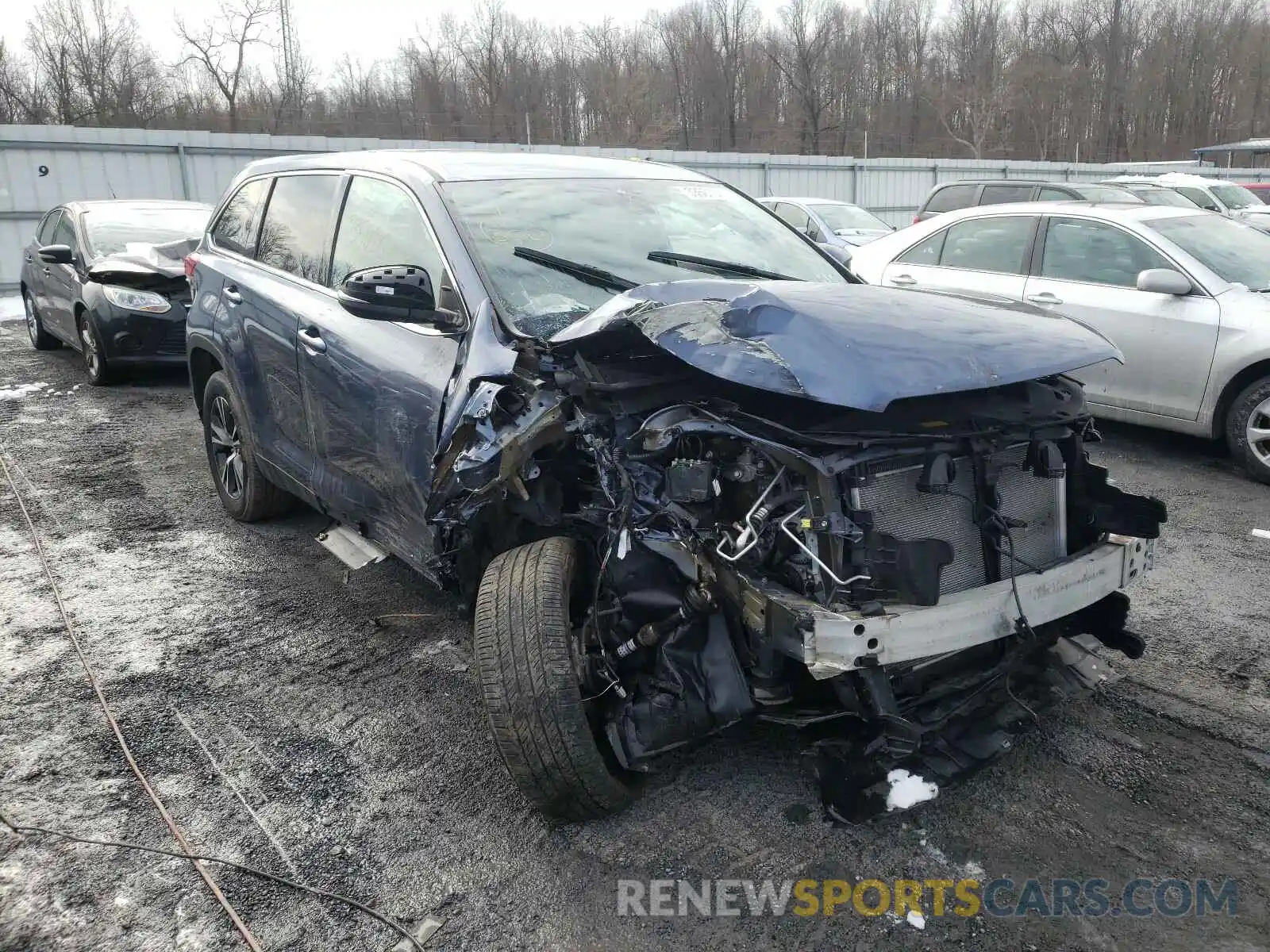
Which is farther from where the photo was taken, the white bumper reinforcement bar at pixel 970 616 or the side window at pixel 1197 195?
the side window at pixel 1197 195

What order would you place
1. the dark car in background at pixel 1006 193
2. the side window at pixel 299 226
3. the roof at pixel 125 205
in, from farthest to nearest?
the dark car in background at pixel 1006 193
the roof at pixel 125 205
the side window at pixel 299 226

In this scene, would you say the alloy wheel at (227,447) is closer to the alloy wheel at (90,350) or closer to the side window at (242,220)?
the side window at (242,220)

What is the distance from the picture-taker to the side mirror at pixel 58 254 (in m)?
9.54

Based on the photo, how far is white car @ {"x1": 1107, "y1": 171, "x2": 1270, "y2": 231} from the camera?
15180 mm

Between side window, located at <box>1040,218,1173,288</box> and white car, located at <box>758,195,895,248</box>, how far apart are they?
772cm

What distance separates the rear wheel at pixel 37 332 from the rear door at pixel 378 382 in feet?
30.3

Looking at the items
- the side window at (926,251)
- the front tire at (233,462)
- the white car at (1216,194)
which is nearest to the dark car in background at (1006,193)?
the white car at (1216,194)

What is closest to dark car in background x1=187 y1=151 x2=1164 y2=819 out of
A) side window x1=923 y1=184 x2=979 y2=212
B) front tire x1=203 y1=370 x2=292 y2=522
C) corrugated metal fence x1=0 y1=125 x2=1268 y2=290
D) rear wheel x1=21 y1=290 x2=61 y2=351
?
front tire x1=203 y1=370 x2=292 y2=522

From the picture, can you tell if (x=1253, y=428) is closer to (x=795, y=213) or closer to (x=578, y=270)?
(x=578, y=270)

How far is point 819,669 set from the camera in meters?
2.44

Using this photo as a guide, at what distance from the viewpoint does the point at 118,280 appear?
9141mm

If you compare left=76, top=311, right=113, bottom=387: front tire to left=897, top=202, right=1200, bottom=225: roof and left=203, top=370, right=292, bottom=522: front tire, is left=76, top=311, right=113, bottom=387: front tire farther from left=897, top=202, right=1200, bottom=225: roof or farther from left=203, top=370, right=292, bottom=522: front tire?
left=897, top=202, right=1200, bottom=225: roof

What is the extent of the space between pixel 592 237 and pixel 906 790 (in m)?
2.25

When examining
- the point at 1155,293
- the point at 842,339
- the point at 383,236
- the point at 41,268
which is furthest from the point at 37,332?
the point at 842,339
